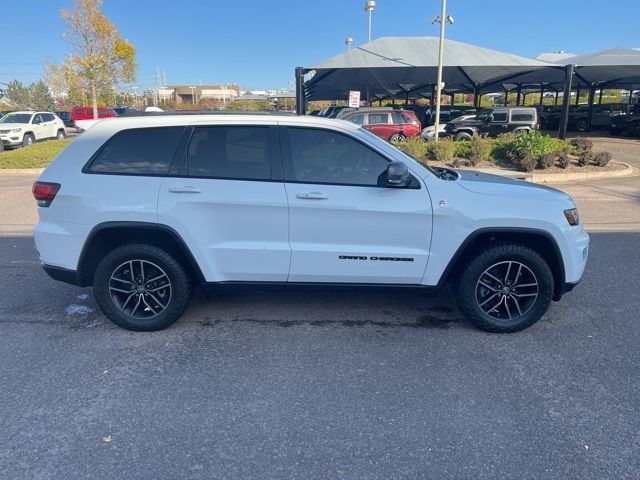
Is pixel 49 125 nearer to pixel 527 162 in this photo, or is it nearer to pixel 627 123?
pixel 527 162

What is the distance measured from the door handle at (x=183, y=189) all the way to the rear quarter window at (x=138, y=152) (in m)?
0.16

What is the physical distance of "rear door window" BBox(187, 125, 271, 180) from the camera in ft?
12.2

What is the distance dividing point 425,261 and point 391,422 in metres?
1.38

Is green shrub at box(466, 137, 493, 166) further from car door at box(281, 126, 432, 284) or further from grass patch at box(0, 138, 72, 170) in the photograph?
grass patch at box(0, 138, 72, 170)

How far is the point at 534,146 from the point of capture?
1338cm

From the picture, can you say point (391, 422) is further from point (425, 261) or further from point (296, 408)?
point (425, 261)

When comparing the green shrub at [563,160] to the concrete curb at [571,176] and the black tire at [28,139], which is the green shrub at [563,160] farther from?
the black tire at [28,139]

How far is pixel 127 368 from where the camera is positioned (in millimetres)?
3402

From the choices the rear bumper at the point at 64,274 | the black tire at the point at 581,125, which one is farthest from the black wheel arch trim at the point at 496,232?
the black tire at the point at 581,125

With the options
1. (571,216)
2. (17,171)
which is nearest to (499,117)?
(17,171)

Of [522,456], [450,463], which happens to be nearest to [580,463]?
[522,456]

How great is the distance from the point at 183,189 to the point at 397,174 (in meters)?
1.65

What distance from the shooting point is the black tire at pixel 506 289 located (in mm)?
3791

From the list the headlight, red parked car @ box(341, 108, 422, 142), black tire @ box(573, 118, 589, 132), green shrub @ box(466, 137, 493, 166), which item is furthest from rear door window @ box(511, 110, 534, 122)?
the headlight
